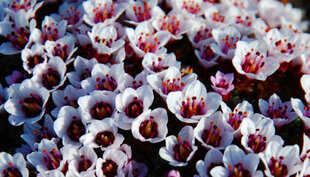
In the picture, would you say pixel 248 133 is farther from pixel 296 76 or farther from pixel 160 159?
pixel 296 76

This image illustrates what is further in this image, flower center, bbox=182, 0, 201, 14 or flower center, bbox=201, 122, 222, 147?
flower center, bbox=182, 0, 201, 14

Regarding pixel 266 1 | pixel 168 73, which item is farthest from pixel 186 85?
pixel 266 1

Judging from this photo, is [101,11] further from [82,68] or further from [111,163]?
[111,163]

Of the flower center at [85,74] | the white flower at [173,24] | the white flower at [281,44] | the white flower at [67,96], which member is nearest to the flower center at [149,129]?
the white flower at [67,96]

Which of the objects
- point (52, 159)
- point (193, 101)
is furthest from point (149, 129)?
point (52, 159)

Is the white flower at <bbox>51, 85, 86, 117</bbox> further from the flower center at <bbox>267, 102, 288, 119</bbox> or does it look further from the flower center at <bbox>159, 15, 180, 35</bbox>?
the flower center at <bbox>267, 102, 288, 119</bbox>

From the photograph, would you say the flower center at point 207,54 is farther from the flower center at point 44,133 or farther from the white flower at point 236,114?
the flower center at point 44,133

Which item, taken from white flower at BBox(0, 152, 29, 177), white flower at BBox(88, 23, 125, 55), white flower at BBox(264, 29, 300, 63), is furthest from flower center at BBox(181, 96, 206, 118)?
white flower at BBox(0, 152, 29, 177)
